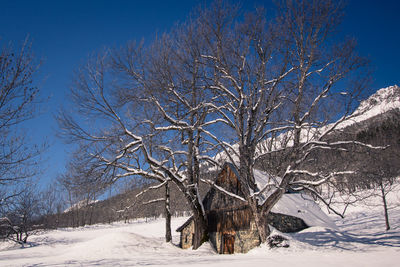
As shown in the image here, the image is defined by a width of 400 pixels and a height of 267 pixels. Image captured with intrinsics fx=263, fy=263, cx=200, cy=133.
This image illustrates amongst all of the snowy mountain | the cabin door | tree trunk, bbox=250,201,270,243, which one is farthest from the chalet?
the snowy mountain

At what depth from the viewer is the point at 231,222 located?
665 inches

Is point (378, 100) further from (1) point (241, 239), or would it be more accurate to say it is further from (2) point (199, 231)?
(2) point (199, 231)

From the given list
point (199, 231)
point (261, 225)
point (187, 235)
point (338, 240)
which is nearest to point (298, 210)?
point (338, 240)

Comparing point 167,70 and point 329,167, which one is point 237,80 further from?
point 329,167

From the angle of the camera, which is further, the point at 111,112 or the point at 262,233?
the point at 111,112

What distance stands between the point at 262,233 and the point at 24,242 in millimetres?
31101

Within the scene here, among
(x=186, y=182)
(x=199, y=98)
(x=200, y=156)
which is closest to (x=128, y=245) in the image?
(x=186, y=182)

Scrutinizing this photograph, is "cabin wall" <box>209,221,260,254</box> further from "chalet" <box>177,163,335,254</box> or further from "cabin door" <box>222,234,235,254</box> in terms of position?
"cabin door" <box>222,234,235,254</box>

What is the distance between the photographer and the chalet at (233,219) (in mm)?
15793

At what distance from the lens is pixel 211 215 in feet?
62.6

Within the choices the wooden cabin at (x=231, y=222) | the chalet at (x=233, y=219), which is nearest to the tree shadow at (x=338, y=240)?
the chalet at (x=233, y=219)

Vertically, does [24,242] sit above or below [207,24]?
below

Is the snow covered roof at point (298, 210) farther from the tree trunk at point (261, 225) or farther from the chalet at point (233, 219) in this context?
the tree trunk at point (261, 225)

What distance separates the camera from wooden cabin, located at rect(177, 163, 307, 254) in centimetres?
1563
